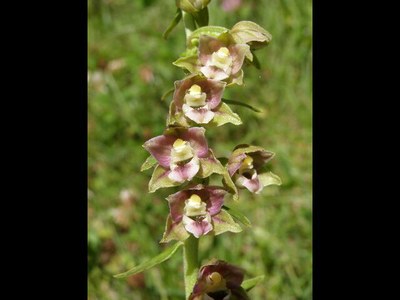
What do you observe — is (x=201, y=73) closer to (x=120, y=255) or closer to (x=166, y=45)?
(x=120, y=255)

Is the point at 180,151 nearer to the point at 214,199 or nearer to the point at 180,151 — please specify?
the point at 180,151

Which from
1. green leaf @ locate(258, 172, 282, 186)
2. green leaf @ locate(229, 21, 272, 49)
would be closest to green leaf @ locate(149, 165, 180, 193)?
green leaf @ locate(258, 172, 282, 186)

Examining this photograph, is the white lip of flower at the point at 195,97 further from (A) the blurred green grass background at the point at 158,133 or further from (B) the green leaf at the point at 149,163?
(A) the blurred green grass background at the point at 158,133

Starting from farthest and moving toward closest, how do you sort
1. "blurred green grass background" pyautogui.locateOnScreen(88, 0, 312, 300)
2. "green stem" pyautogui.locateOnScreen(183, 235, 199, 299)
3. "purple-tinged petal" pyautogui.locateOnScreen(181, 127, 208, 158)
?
"blurred green grass background" pyautogui.locateOnScreen(88, 0, 312, 300) < "green stem" pyautogui.locateOnScreen(183, 235, 199, 299) < "purple-tinged petal" pyautogui.locateOnScreen(181, 127, 208, 158)

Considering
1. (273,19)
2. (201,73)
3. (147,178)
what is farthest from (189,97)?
(273,19)

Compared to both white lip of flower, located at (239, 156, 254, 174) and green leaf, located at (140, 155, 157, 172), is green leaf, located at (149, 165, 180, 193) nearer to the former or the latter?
green leaf, located at (140, 155, 157, 172)

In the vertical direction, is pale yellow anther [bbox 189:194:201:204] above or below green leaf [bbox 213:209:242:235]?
above
